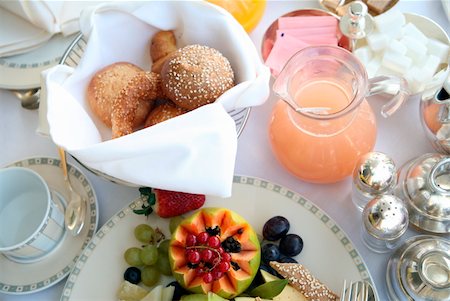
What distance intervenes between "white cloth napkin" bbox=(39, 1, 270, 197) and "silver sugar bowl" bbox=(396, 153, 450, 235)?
28 cm

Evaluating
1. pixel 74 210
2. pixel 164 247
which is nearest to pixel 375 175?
pixel 164 247

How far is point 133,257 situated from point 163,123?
25 cm

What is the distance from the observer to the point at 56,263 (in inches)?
37.3

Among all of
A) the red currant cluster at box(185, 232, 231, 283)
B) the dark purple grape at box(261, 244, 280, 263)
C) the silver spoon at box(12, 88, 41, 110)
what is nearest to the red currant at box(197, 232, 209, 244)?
the red currant cluster at box(185, 232, 231, 283)

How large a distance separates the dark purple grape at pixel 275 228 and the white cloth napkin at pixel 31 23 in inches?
21.0

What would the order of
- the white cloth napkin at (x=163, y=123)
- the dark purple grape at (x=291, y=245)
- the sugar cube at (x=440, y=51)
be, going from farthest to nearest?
1. the sugar cube at (x=440, y=51)
2. the dark purple grape at (x=291, y=245)
3. the white cloth napkin at (x=163, y=123)

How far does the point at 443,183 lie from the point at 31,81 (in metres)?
0.76

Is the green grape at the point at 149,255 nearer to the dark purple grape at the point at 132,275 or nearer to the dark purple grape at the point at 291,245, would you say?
the dark purple grape at the point at 132,275

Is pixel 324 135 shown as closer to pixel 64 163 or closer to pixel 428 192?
pixel 428 192

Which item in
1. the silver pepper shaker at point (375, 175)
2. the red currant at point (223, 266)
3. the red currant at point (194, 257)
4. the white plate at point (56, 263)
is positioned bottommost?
the white plate at point (56, 263)

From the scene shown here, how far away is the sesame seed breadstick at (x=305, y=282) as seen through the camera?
85cm

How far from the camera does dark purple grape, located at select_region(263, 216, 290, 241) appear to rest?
0.91m

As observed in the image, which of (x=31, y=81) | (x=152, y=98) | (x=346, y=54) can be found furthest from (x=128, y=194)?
(x=346, y=54)

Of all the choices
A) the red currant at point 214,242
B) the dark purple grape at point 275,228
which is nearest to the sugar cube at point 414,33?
the dark purple grape at point 275,228
